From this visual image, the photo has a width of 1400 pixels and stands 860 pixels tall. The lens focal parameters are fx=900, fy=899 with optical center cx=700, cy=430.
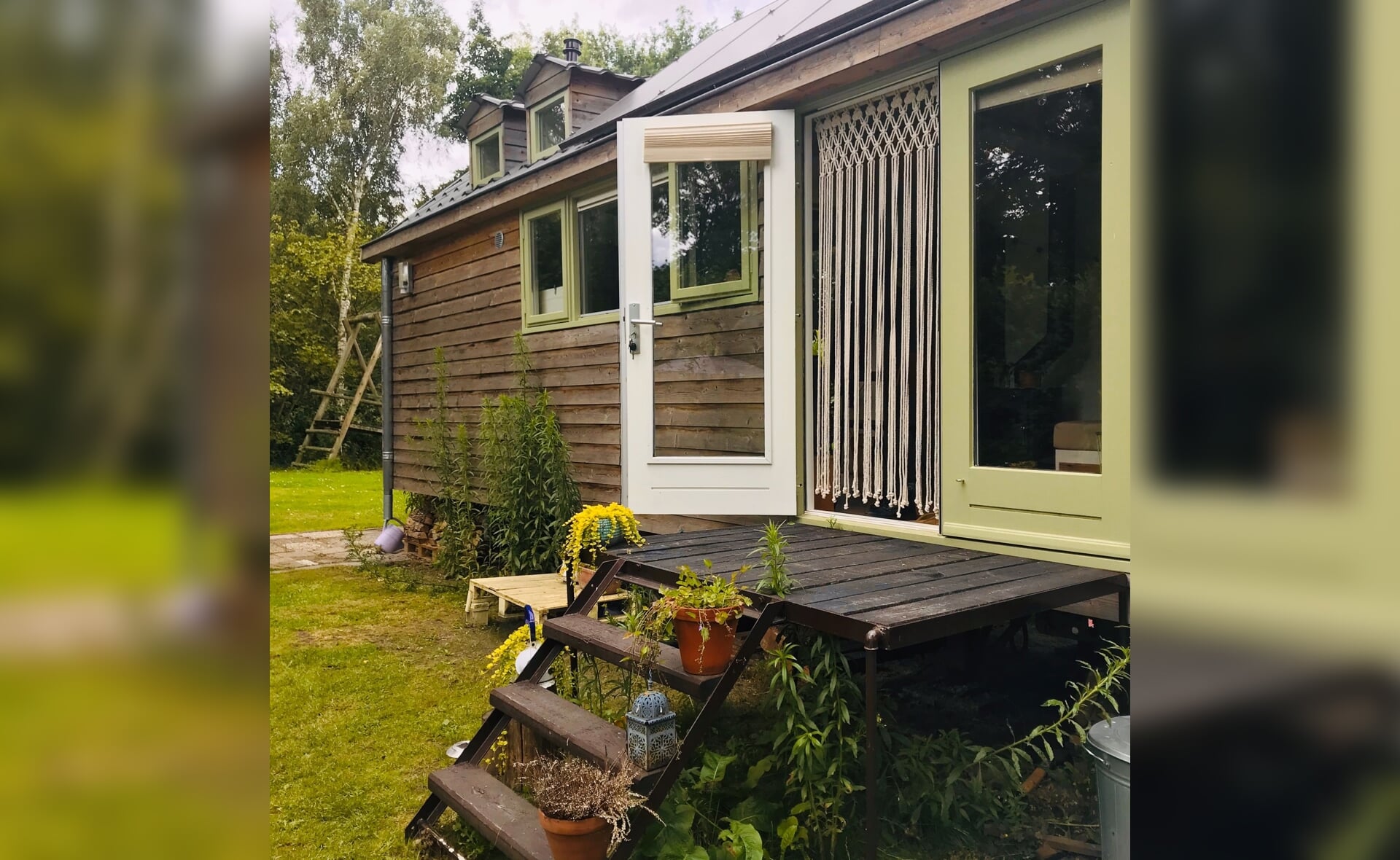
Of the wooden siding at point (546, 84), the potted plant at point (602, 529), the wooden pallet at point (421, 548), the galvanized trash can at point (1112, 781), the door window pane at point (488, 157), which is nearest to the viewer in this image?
the galvanized trash can at point (1112, 781)

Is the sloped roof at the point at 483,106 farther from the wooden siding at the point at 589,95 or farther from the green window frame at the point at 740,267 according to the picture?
the green window frame at the point at 740,267

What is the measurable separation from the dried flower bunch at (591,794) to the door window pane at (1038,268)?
1.77 metres

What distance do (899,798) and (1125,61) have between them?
7.77 ft

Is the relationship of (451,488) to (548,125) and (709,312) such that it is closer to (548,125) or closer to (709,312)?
(548,125)

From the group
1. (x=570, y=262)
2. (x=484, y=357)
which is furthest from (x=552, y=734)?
(x=484, y=357)

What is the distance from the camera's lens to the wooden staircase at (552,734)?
2.37 meters

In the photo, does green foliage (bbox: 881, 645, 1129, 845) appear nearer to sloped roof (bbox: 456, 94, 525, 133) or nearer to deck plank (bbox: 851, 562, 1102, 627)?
deck plank (bbox: 851, 562, 1102, 627)

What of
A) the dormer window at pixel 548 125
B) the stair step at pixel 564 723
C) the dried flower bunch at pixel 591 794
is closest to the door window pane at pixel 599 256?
the dormer window at pixel 548 125

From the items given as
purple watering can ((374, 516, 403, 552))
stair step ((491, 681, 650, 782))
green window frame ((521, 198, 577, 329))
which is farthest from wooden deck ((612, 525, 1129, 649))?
purple watering can ((374, 516, 403, 552))

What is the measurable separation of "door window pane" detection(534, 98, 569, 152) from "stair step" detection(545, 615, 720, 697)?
16.9ft

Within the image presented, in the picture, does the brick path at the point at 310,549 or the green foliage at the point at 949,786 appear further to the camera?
the brick path at the point at 310,549

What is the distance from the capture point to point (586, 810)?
2174mm
